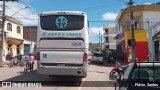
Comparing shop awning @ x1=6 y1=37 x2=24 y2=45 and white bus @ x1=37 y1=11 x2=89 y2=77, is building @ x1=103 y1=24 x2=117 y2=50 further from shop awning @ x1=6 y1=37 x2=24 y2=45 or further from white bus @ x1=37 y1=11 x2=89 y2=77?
white bus @ x1=37 y1=11 x2=89 y2=77

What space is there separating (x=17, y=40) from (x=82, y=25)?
39.8 metres

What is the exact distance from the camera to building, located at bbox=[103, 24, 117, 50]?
105 meters

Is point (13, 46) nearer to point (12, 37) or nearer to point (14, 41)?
point (14, 41)

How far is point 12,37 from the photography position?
5112 cm

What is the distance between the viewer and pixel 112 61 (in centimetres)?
4484

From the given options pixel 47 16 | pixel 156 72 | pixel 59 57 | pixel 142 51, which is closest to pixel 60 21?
pixel 47 16

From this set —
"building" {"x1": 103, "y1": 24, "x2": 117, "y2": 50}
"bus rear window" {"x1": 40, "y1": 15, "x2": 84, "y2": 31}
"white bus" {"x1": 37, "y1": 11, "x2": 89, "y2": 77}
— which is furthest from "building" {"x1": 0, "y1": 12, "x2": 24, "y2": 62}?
"building" {"x1": 103, "y1": 24, "x2": 117, "y2": 50}

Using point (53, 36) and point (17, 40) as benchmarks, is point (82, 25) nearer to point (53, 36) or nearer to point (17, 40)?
point (53, 36)

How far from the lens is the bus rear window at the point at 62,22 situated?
15.8m

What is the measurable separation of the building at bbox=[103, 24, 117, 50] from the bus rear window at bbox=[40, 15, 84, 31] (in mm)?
89024

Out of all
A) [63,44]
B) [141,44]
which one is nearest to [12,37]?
[141,44]

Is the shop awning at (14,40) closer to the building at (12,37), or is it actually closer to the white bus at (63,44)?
the building at (12,37)

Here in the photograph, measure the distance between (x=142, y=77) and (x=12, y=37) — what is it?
4613 cm

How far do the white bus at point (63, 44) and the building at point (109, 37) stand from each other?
292 ft
